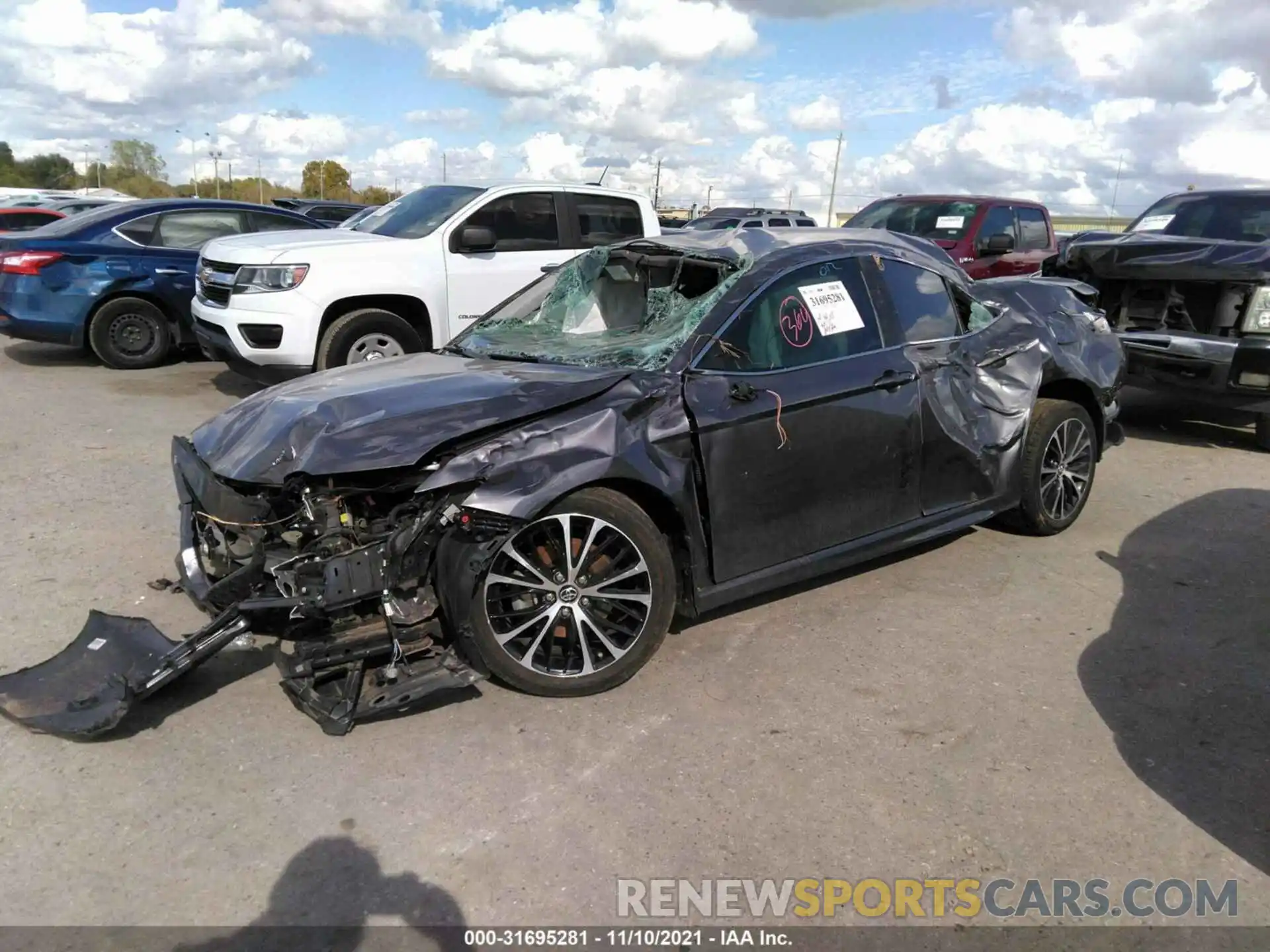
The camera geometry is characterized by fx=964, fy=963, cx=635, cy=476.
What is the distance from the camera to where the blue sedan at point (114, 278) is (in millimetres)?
9375

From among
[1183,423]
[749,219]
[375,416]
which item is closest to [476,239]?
[375,416]

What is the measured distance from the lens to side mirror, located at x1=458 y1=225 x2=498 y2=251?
7895 millimetres

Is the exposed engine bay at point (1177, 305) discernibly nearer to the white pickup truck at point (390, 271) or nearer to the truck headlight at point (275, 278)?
the white pickup truck at point (390, 271)

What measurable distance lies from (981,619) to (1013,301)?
2052 millimetres

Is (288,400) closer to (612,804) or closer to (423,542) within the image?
(423,542)

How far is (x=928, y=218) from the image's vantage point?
37.0 feet

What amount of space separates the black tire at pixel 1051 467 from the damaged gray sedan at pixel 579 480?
0.34 meters

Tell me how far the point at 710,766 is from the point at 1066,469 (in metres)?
3.25

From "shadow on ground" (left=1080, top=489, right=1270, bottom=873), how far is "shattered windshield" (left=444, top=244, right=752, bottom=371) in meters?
2.24

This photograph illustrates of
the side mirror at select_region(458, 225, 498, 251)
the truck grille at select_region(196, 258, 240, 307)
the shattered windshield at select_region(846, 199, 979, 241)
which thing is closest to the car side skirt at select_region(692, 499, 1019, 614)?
the side mirror at select_region(458, 225, 498, 251)

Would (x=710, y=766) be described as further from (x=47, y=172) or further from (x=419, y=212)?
(x=47, y=172)

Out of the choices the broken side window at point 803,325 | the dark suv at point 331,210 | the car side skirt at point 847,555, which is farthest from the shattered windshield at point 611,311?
the dark suv at point 331,210

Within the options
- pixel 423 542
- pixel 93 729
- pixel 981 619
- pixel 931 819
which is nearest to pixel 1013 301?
pixel 981 619

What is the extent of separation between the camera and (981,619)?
4.46 m
